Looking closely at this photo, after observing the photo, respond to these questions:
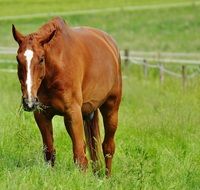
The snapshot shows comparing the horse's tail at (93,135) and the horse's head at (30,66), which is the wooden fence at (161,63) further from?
the horse's head at (30,66)

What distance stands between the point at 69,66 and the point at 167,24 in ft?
139

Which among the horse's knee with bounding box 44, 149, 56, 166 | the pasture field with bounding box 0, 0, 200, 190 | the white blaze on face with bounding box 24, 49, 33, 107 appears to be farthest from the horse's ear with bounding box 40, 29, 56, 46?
the horse's knee with bounding box 44, 149, 56, 166

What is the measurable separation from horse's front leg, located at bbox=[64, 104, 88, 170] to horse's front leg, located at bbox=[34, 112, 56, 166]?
276 mm

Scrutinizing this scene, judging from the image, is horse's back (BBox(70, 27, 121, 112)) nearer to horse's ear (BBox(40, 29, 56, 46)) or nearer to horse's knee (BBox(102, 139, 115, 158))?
horse's knee (BBox(102, 139, 115, 158))

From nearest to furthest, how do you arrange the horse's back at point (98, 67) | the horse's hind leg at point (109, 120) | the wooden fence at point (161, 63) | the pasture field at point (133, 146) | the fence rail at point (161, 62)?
1. the pasture field at point (133, 146)
2. the horse's back at point (98, 67)
3. the horse's hind leg at point (109, 120)
4. the wooden fence at point (161, 63)
5. the fence rail at point (161, 62)

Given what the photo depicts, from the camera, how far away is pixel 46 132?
26.1ft

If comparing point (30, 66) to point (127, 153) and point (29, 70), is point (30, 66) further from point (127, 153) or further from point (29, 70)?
point (127, 153)

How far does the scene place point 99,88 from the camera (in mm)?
8438

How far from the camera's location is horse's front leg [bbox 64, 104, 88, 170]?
7691 mm

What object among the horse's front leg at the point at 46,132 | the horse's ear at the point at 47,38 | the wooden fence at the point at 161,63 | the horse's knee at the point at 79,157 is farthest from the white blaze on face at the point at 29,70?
the wooden fence at the point at 161,63

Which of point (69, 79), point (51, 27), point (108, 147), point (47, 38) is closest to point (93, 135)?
point (108, 147)

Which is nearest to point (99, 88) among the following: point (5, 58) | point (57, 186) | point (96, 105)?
point (96, 105)

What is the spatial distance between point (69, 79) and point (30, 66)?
748 mm

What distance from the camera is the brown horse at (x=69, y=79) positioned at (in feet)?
23.4
